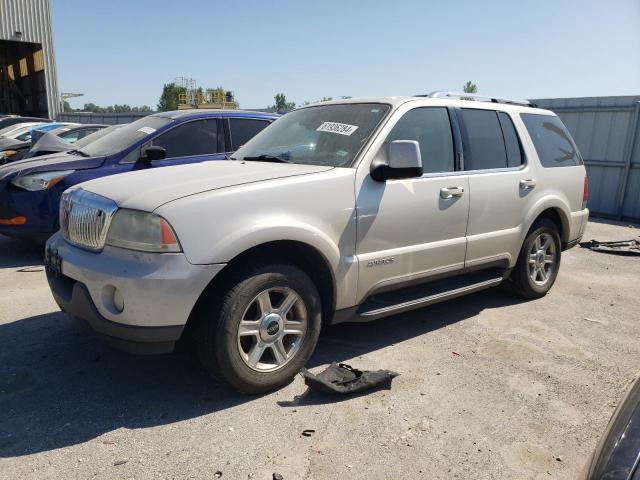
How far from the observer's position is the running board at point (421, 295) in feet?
11.8

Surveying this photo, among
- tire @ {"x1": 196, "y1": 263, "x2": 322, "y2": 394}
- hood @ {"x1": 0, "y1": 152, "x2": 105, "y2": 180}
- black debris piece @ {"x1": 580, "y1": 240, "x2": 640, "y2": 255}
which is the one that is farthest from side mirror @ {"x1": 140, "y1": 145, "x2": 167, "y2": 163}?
black debris piece @ {"x1": 580, "y1": 240, "x2": 640, "y2": 255}

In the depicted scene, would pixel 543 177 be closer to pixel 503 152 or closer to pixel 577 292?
pixel 503 152

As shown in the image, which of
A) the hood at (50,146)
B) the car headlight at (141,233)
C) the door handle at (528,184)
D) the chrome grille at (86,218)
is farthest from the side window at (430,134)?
the hood at (50,146)

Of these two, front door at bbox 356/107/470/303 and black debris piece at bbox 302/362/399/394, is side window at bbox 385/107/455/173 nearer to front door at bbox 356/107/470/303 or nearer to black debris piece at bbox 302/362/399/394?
front door at bbox 356/107/470/303

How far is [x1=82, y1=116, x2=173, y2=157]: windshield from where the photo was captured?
6.27m

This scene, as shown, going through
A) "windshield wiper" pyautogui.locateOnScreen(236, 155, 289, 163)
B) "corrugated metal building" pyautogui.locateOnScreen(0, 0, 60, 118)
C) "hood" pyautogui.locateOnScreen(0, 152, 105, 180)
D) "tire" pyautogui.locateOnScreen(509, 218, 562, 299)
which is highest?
"corrugated metal building" pyautogui.locateOnScreen(0, 0, 60, 118)

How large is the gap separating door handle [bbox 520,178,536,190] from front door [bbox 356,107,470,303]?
2.62ft

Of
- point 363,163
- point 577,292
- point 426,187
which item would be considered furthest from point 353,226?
point 577,292

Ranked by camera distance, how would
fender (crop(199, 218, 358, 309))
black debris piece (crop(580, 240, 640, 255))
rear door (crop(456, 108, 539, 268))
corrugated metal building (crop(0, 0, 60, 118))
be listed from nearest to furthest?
fender (crop(199, 218, 358, 309)) < rear door (crop(456, 108, 539, 268)) < black debris piece (crop(580, 240, 640, 255)) < corrugated metal building (crop(0, 0, 60, 118))

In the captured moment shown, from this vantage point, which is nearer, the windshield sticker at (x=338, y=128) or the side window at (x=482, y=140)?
the windshield sticker at (x=338, y=128)

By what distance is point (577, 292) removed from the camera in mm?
5586

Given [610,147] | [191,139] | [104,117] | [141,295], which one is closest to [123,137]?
[191,139]

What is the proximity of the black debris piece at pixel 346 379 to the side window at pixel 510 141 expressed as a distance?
2.40 metres

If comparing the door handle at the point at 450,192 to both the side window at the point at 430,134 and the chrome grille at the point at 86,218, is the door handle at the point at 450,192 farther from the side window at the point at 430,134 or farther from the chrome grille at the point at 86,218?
the chrome grille at the point at 86,218
